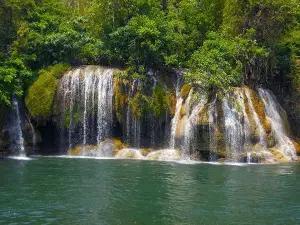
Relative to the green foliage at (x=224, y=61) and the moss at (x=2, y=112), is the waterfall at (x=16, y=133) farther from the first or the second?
the green foliage at (x=224, y=61)

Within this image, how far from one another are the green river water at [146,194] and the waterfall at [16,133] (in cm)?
473

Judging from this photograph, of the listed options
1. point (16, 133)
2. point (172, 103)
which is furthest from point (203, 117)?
point (16, 133)

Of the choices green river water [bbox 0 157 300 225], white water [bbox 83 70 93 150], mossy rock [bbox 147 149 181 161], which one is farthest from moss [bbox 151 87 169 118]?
green river water [bbox 0 157 300 225]

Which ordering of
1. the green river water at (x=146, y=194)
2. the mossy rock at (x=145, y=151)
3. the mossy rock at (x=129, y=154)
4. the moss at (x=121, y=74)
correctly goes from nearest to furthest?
the green river water at (x=146, y=194) → the mossy rock at (x=129, y=154) → the mossy rock at (x=145, y=151) → the moss at (x=121, y=74)

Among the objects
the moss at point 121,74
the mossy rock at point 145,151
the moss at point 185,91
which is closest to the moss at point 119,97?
the moss at point 121,74

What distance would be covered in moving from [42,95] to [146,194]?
51.8ft

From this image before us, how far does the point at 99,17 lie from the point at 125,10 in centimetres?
203

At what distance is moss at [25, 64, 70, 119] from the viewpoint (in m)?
30.1

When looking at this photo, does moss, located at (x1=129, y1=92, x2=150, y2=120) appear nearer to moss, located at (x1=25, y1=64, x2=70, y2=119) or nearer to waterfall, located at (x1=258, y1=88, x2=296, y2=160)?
moss, located at (x1=25, y1=64, x2=70, y2=119)

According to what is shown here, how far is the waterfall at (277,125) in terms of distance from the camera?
93.7 feet

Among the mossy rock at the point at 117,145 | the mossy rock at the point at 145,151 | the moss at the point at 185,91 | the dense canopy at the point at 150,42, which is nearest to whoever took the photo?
the mossy rock at the point at 145,151

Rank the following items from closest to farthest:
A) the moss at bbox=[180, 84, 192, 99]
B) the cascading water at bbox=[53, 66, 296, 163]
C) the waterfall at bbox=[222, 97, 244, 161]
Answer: the waterfall at bbox=[222, 97, 244, 161] → the cascading water at bbox=[53, 66, 296, 163] → the moss at bbox=[180, 84, 192, 99]

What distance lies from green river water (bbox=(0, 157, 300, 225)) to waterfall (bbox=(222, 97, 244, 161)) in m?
3.34

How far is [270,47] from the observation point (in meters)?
33.1
